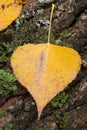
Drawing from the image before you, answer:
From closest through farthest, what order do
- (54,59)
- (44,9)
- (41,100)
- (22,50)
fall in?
(41,100) < (54,59) < (22,50) < (44,9)

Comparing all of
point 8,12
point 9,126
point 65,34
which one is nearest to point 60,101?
point 9,126

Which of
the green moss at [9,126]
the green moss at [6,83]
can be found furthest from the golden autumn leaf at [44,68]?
the green moss at [9,126]

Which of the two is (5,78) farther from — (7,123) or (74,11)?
(74,11)

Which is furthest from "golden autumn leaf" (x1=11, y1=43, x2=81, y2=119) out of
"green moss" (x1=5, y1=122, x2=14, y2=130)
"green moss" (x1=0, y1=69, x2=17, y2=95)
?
"green moss" (x1=5, y1=122, x2=14, y2=130)

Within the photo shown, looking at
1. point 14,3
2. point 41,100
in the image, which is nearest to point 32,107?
point 41,100

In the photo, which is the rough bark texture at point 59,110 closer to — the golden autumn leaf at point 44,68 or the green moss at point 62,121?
the green moss at point 62,121

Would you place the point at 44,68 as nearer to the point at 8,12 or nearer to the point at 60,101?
the point at 60,101
